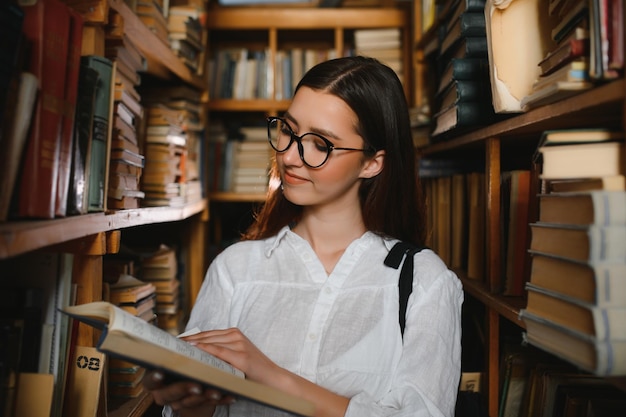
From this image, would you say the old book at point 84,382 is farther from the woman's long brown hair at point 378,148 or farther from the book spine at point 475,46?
the book spine at point 475,46

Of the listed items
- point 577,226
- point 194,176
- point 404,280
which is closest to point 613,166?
point 577,226

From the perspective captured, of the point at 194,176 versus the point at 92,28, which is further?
the point at 194,176

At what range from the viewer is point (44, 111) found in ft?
2.93

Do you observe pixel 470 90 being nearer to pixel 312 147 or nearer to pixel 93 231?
pixel 312 147

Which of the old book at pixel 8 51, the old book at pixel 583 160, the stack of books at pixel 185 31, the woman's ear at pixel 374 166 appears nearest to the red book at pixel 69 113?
the old book at pixel 8 51

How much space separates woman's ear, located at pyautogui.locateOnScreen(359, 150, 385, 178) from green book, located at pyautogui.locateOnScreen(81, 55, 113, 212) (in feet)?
2.25

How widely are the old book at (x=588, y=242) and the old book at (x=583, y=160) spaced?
10cm

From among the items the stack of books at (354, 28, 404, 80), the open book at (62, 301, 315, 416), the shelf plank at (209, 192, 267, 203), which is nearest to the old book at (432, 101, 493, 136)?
the open book at (62, 301, 315, 416)

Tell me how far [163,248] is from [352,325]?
1199 millimetres

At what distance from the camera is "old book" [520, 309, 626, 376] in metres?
0.83

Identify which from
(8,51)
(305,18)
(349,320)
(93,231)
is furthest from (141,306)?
(305,18)

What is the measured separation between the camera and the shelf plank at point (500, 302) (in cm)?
130

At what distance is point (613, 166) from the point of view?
93 cm

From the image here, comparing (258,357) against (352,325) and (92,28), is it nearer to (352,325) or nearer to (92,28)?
(352,325)
